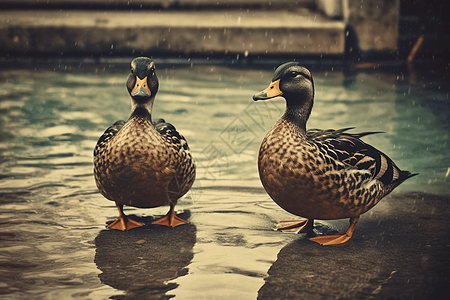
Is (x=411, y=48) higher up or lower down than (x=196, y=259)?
higher up

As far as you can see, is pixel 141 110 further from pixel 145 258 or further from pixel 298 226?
pixel 298 226

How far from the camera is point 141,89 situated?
13.4ft

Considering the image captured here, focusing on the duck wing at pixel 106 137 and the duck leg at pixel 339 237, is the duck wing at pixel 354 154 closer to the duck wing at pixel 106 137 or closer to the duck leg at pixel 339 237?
the duck leg at pixel 339 237

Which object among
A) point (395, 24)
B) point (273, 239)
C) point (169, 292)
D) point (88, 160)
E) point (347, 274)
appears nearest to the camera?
point (169, 292)

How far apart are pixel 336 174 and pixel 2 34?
9514mm

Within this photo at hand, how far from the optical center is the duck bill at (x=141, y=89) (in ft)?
13.3

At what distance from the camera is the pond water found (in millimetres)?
3561

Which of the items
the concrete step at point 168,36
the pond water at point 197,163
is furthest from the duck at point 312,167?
the concrete step at point 168,36

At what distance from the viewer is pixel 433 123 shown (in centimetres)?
728

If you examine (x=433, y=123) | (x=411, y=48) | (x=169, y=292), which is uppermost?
(x=411, y=48)

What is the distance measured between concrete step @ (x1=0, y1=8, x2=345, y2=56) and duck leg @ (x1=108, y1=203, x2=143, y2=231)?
7.64 meters

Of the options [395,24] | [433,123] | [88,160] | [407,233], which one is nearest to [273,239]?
[407,233]

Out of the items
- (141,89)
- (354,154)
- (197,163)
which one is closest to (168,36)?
(197,163)

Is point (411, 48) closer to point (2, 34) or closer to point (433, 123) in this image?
point (433, 123)
